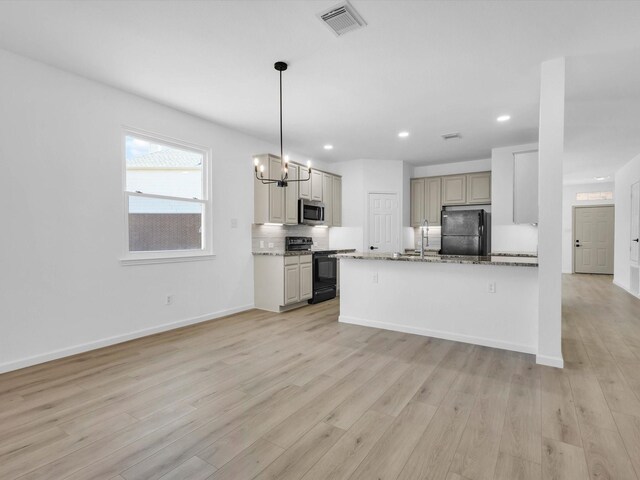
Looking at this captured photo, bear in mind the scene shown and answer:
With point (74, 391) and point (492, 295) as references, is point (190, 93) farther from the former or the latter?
point (492, 295)

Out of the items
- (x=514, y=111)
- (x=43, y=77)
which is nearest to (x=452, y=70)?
(x=514, y=111)

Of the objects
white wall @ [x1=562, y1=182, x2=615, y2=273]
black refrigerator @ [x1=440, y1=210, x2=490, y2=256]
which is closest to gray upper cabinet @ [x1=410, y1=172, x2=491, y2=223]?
black refrigerator @ [x1=440, y1=210, x2=490, y2=256]

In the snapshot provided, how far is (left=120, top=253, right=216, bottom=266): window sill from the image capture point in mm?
3688

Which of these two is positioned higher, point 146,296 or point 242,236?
point 242,236

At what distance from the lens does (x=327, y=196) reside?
21.6 feet

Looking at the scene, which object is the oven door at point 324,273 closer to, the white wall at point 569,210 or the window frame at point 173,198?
the window frame at point 173,198

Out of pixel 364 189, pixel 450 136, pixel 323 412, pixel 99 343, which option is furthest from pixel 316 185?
pixel 323 412

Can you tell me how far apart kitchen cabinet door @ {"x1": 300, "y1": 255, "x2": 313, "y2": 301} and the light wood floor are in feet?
5.66

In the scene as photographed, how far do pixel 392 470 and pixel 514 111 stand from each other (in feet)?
14.0

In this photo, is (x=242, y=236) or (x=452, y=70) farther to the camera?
(x=242, y=236)

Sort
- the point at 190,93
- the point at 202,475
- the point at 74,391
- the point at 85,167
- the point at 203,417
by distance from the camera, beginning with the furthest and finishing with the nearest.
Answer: the point at 190,93, the point at 85,167, the point at 74,391, the point at 203,417, the point at 202,475

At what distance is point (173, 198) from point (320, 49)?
2543 millimetres

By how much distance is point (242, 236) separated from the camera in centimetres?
511

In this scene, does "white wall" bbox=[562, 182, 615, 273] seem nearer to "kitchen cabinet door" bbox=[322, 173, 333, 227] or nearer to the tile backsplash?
"kitchen cabinet door" bbox=[322, 173, 333, 227]
